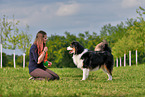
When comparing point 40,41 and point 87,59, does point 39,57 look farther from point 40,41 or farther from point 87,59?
point 87,59

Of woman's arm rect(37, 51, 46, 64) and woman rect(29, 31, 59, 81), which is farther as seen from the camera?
woman rect(29, 31, 59, 81)

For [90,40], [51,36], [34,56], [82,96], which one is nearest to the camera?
[82,96]

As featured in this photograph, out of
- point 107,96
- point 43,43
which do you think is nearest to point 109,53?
point 43,43

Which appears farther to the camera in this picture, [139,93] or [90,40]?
[90,40]

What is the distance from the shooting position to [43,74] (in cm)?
871

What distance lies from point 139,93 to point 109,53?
383 centimetres

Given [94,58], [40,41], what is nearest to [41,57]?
[40,41]

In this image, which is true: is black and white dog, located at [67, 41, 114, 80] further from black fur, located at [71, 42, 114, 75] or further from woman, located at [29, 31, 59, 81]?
woman, located at [29, 31, 59, 81]

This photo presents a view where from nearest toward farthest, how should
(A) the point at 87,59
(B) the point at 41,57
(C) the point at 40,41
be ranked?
1. (B) the point at 41,57
2. (C) the point at 40,41
3. (A) the point at 87,59

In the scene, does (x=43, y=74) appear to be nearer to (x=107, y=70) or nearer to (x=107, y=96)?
(x=107, y=70)

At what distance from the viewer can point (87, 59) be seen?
30.6ft

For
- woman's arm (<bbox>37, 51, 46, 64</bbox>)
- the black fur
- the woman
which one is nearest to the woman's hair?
the woman

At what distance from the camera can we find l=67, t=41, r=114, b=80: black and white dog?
9258 mm

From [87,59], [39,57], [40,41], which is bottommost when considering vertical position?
[87,59]
